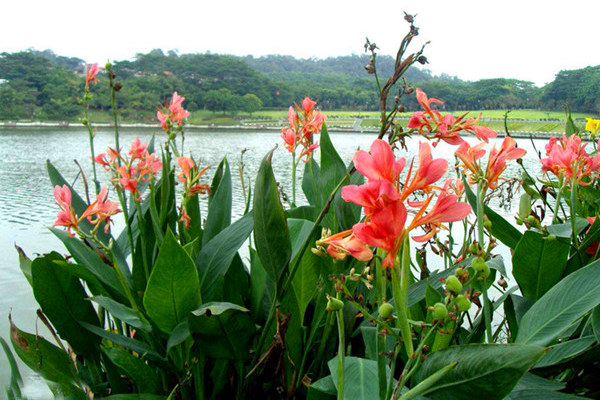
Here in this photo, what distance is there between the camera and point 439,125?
23.7 inches

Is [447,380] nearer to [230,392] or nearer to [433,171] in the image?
[433,171]

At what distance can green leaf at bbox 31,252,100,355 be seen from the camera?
0.78 metres

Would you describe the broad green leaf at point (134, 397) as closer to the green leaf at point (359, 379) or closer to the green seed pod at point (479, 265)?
the green leaf at point (359, 379)

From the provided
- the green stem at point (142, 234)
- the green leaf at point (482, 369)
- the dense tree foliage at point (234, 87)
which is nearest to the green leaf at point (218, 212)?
the green stem at point (142, 234)

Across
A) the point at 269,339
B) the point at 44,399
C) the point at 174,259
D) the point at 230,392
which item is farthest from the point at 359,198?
the point at 44,399

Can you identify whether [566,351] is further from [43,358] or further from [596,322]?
[43,358]

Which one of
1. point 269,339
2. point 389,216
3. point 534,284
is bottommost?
point 269,339

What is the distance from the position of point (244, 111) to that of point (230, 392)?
1194 inches

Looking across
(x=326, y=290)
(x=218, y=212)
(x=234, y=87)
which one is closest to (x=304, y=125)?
(x=218, y=212)

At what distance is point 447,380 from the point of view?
1.39 feet

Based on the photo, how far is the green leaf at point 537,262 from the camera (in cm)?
75

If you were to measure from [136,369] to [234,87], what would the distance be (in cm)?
3221

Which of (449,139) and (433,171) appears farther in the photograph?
(449,139)

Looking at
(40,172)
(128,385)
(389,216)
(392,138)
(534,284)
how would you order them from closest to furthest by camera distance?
(389,216)
(392,138)
(534,284)
(128,385)
(40,172)
